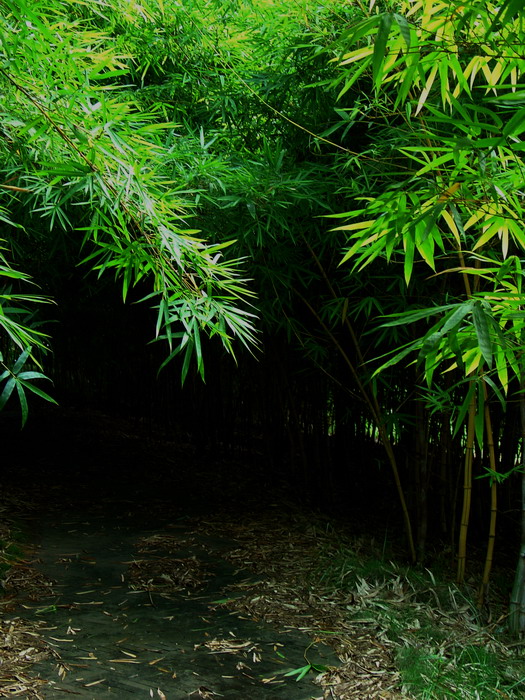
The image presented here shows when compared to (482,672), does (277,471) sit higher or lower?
higher

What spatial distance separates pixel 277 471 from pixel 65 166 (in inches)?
134

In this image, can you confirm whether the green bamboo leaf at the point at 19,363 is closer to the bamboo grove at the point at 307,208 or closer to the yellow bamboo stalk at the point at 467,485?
the bamboo grove at the point at 307,208

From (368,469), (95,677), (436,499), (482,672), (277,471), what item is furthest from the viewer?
(277,471)

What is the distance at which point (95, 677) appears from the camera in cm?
221

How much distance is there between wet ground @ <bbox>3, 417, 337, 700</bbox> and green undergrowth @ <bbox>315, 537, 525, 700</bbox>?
11.9 inches

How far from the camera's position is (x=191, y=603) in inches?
113

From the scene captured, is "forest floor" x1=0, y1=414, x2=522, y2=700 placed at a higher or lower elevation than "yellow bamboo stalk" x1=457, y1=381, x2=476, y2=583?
lower

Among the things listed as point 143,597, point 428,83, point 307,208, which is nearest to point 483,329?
point 428,83

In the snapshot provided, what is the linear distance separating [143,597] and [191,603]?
216 millimetres

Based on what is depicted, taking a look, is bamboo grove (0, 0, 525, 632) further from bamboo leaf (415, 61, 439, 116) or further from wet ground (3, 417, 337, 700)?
wet ground (3, 417, 337, 700)

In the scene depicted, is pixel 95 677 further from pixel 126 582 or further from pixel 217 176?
pixel 217 176

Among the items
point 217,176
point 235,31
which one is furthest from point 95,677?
point 235,31

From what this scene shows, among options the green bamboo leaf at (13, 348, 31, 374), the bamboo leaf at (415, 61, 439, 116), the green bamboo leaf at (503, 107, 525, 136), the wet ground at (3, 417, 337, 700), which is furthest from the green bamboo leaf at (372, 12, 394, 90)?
the wet ground at (3, 417, 337, 700)

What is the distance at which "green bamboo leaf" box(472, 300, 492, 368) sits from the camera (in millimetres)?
1323
